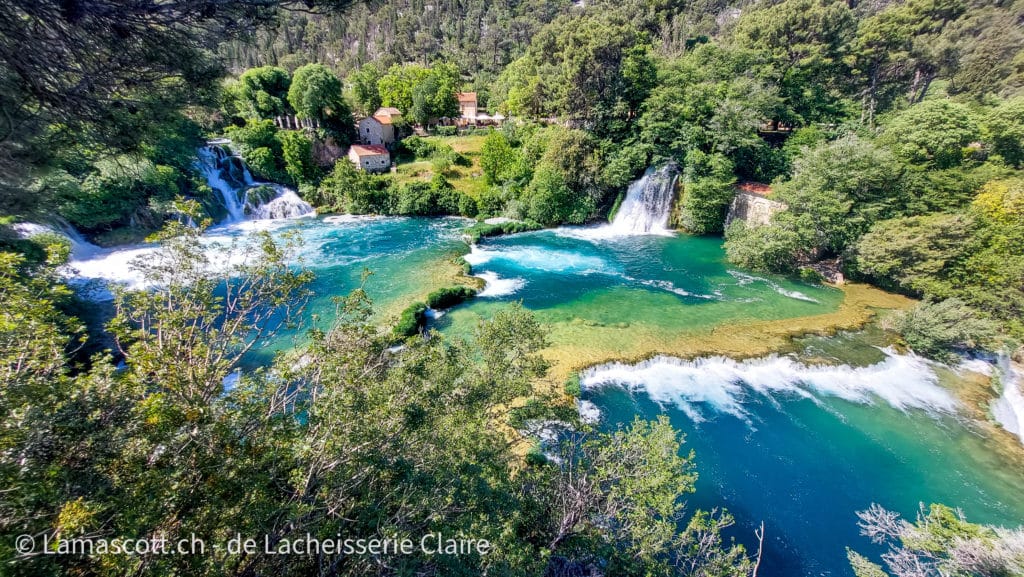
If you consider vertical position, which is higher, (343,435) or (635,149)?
(635,149)

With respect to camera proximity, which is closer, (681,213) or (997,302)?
(997,302)

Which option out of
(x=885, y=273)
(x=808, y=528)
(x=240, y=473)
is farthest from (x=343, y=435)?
(x=885, y=273)

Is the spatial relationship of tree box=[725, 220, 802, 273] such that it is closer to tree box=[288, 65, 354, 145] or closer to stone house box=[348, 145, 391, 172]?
stone house box=[348, 145, 391, 172]

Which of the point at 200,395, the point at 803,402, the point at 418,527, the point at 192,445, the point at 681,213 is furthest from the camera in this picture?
the point at 681,213

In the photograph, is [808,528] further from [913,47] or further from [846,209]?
[913,47]

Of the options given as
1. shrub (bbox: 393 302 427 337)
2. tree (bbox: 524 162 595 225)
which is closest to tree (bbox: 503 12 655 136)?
tree (bbox: 524 162 595 225)

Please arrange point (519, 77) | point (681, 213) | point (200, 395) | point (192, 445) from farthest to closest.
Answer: point (519, 77)
point (681, 213)
point (200, 395)
point (192, 445)
